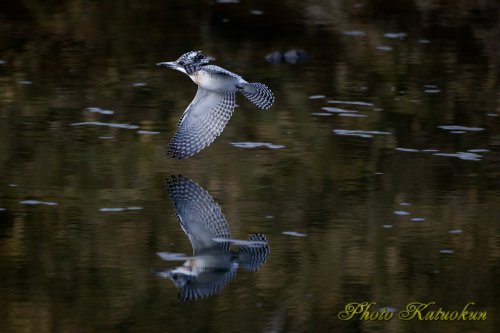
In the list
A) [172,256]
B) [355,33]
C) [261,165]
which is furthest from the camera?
[355,33]

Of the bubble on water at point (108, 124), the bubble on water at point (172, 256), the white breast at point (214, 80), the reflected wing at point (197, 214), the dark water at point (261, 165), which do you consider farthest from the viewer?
the bubble on water at point (108, 124)

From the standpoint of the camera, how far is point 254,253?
6793 mm

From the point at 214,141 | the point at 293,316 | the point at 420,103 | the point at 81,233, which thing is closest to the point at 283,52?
the point at 420,103

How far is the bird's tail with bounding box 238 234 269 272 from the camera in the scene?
262 inches

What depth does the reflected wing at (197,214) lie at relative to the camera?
703cm

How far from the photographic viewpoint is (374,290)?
20.8 ft

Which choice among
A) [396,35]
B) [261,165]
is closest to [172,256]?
[261,165]

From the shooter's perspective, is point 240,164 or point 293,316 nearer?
point 293,316

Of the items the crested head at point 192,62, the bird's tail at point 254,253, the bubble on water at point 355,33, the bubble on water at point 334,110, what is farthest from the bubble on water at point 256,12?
the bird's tail at point 254,253

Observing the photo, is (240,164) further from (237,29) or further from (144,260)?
(237,29)

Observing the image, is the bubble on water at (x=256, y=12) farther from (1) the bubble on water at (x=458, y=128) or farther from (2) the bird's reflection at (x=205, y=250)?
(2) the bird's reflection at (x=205, y=250)

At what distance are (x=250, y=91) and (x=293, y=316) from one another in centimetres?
302

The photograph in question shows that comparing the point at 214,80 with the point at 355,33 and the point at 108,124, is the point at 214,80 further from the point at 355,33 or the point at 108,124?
the point at 355,33

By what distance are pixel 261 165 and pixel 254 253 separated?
1657 mm
